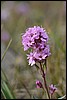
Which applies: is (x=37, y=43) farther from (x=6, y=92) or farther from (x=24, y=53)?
(x=24, y=53)

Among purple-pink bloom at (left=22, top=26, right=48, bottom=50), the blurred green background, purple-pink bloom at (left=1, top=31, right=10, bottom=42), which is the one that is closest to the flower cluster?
purple-pink bloom at (left=22, top=26, right=48, bottom=50)

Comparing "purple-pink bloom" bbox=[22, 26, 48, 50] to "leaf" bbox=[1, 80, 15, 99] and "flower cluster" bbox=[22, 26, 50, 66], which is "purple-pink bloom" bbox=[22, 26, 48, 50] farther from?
"leaf" bbox=[1, 80, 15, 99]

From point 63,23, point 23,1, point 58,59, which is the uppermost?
point 23,1

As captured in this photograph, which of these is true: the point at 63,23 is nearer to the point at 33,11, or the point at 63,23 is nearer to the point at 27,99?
the point at 33,11

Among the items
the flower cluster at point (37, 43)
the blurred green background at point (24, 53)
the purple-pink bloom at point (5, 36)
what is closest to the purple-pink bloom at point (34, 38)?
the flower cluster at point (37, 43)

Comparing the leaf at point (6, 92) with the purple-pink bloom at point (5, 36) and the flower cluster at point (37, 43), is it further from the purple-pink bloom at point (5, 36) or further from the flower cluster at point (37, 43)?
the purple-pink bloom at point (5, 36)

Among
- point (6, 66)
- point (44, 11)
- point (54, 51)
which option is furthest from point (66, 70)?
point (44, 11)

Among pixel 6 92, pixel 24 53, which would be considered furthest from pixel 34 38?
→ pixel 24 53
